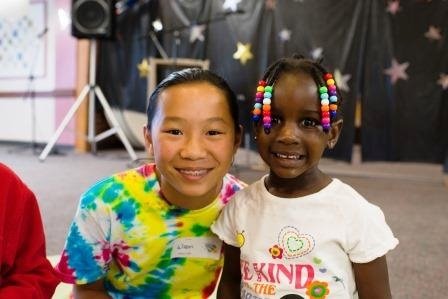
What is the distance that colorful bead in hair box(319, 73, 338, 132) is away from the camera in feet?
2.20

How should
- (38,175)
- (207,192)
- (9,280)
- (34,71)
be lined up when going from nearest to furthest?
(9,280)
(207,192)
(38,175)
(34,71)

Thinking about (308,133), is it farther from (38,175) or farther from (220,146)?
(38,175)

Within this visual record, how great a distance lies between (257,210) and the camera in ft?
2.40

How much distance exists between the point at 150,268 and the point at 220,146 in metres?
0.27

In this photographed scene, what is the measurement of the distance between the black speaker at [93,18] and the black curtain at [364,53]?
78cm

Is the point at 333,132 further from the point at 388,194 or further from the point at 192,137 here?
the point at 388,194

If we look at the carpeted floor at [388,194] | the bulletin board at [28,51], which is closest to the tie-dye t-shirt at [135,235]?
the carpeted floor at [388,194]

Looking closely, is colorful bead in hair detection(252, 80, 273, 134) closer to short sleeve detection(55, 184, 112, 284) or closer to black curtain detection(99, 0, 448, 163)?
short sleeve detection(55, 184, 112, 284)

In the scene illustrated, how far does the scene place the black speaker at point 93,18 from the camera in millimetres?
3584

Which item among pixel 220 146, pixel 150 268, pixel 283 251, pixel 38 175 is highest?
pixel 220 146

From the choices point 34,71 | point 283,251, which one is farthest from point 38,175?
point 283,251

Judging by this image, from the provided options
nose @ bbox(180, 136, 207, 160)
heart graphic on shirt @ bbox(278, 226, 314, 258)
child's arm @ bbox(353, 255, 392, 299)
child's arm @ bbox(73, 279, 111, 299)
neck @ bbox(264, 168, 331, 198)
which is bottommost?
child's arm @ bbox(73, 279, 111, 299)

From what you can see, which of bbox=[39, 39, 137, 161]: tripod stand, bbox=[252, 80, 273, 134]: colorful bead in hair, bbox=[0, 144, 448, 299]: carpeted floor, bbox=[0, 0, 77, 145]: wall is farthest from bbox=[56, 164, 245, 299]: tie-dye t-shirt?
bbox=[0, 0, 77, 145]: wall

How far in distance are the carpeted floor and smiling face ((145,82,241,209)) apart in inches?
31.9
